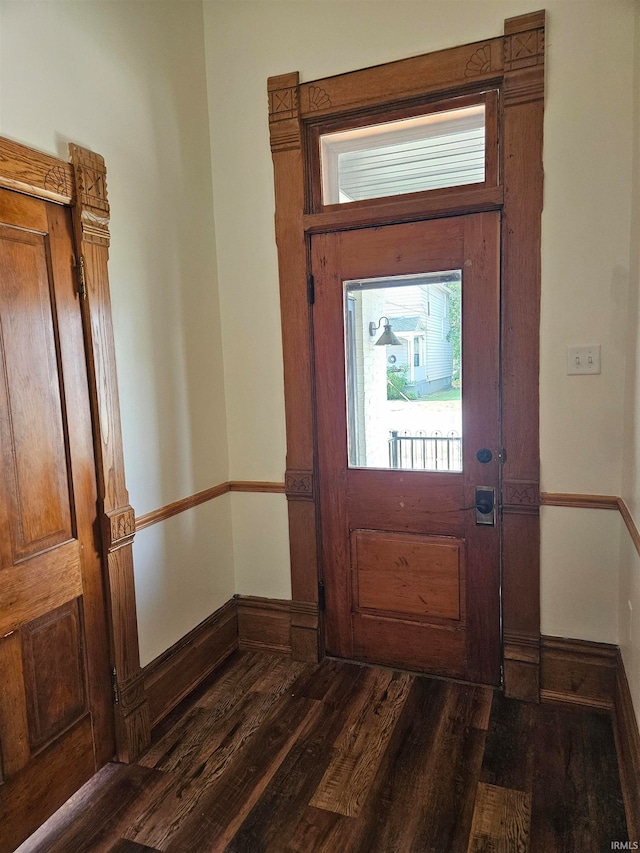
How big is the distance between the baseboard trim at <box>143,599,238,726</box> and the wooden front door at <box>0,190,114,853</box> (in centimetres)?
28

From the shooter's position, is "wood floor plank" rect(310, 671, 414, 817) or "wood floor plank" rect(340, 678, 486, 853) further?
"wood floor plank" rect(310, 671, 414, 817)

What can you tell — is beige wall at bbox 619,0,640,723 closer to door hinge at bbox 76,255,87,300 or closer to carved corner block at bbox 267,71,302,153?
carved corner block at bbox 267,71,302,153

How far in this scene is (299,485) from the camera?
2.71m

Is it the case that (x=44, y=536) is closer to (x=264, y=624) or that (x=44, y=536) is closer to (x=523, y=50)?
(x=264, y=624)

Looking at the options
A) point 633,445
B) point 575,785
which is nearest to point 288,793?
point 575,785

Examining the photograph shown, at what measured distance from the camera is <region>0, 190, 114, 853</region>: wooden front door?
1.70 m

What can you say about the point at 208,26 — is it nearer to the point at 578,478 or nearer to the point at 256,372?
the point at 256,372

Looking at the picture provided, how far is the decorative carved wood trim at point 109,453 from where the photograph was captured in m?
1.93

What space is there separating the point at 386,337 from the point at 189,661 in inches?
67.4

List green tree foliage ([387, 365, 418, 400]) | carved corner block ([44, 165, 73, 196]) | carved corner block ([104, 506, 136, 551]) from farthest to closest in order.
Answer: green tree foliage ([387, 365, 418, 400]) < carved corner block ([104, 506, 136, 551]) < carved corner block ([44, 165, 73, 196])

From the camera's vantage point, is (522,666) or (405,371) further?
(405,371)

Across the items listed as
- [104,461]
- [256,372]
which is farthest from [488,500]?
[104,461]

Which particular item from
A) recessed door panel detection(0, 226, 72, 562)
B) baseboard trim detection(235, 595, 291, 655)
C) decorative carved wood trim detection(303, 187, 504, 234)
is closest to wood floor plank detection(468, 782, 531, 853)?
baseboard trim detection(235, 595, 291, 655)

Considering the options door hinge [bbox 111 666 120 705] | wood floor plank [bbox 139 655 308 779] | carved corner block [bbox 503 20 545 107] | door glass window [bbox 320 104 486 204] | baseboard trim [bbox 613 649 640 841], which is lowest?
wood floor plank [bbox 139 655 308 779]
